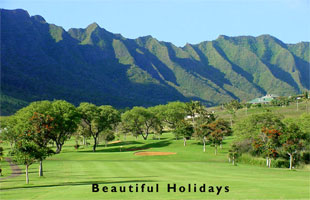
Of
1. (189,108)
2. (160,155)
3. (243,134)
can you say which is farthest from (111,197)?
(189,108)

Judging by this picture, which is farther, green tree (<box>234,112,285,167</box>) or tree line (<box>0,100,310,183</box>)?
green tree (<box>234,112,285,167</box>)

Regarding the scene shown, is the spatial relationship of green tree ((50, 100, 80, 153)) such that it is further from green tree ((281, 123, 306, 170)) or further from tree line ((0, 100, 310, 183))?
green tree ((281, 123, 306, 170))

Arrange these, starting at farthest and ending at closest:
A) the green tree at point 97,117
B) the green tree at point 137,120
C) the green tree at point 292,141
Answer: the green tree at point 137,120 → the green tree at point 97,117 → the green tree at point 292,141

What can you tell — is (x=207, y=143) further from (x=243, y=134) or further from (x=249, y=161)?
(x=249, y=161)

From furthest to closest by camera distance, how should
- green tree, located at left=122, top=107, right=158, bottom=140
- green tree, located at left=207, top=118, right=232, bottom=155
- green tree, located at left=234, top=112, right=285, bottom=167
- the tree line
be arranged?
green tree, located at left=122, top=107, right=158, bottom=140
green tree, located at left=207, top=118, right=232, bottom=155
green tree, located at left=234, top=112, right=285, bottom=167
the tree line

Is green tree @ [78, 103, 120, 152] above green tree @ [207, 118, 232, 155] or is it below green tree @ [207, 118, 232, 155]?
above

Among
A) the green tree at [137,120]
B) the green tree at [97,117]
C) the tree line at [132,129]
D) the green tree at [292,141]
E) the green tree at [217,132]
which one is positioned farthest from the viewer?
the green tree at [137,120]

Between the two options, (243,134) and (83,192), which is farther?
(243,134)

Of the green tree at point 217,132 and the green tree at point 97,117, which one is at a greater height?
the green tree at point 97,117

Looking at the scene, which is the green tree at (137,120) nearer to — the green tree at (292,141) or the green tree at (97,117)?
the green tree at (97,117)

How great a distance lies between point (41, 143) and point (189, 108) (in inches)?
2958

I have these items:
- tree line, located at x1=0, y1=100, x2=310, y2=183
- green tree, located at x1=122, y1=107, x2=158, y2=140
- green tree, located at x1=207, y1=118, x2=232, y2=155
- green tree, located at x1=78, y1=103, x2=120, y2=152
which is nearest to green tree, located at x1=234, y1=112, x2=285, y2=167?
tree line, located at x1=0, y1=100, x2=310, y2=183

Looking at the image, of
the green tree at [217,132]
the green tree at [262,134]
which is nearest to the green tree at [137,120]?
the green tree at [217,132]

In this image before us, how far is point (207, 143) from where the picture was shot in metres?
92.5
